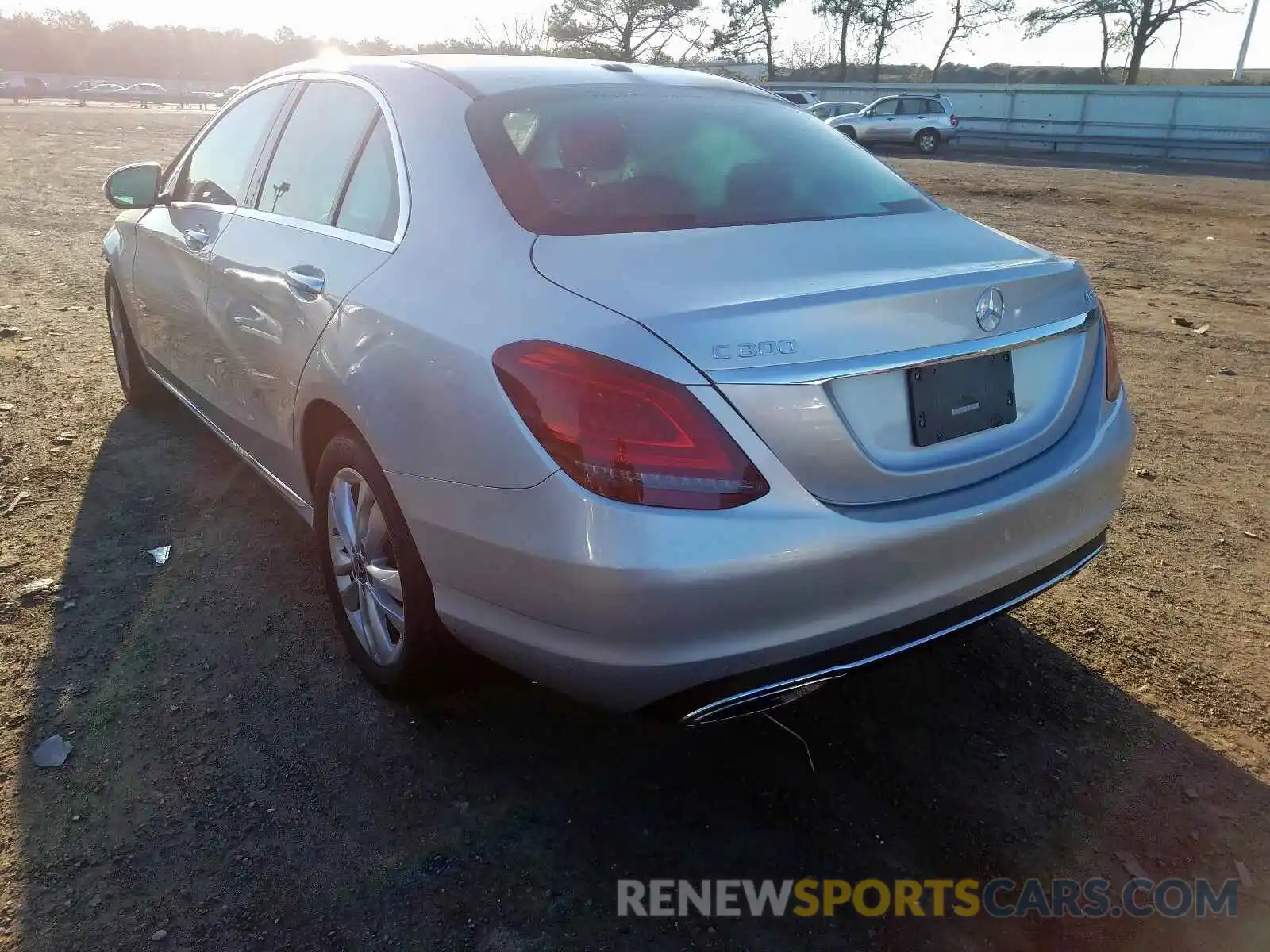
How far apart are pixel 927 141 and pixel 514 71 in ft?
93.8

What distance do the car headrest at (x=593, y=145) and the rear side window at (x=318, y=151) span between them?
0.62m

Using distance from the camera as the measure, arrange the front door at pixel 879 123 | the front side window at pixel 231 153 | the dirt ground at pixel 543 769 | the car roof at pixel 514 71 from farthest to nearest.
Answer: the front door at pixel 879 123 < the front side window at pixel 231 153 < the car roof at pixel 514 71 < the dirt ground at pixel 543 769

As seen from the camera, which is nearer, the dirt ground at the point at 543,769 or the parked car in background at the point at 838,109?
the dirt ground at the point at 543,769

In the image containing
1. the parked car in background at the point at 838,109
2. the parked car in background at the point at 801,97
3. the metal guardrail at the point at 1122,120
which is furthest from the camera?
the parked car in background at the point at 801,97

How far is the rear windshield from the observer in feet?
7.70

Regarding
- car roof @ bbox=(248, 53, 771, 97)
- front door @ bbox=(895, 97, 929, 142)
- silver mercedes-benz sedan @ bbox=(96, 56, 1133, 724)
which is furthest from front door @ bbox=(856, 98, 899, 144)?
silver mercedes-benz sedan @ bbox=(96, 56, 1133, 724)

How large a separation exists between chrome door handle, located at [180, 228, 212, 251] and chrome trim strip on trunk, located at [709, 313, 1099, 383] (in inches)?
99.5

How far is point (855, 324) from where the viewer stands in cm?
193

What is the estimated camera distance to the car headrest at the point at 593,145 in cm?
255

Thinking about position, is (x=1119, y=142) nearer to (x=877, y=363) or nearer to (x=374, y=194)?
(x=374, y=194)

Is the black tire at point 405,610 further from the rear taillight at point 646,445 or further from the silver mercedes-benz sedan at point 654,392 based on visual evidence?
the rear taillight at point 646,445

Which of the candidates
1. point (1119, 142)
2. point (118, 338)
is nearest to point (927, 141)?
point (1119, 142)

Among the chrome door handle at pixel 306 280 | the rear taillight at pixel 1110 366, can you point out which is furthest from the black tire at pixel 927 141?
the chrome door handle at pixel 306 280

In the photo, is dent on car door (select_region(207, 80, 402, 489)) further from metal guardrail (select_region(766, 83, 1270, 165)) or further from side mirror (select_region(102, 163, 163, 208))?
metal guardrail (select_region(766, 83, 1270, 165))
